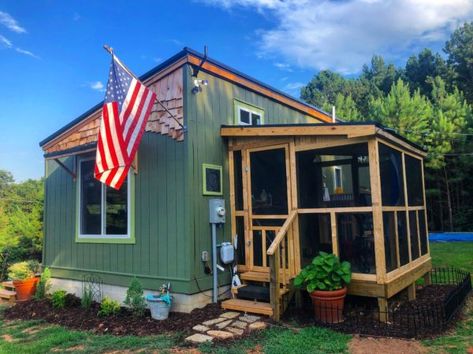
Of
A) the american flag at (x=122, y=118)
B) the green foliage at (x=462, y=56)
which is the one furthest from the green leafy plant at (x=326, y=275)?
the green foliage at (x=462, y=56)

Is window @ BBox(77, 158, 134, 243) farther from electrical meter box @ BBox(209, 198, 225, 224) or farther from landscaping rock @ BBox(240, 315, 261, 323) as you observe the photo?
landscaping rock @ BBox(240, 315, 261, 323)

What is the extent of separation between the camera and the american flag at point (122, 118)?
16.0ft

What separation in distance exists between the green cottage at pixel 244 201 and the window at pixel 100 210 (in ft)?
0.09

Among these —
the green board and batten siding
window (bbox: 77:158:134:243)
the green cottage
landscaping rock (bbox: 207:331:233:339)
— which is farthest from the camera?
window (bbox: 77:158:134:243)

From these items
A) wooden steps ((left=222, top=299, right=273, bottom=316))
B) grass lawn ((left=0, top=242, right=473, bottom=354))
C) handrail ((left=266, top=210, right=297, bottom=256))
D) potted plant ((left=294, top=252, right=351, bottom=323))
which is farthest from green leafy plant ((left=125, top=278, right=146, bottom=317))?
potted plant ((left=294, top=252, right=351, bottom=323))

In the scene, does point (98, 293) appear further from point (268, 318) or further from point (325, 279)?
point (325, 279)

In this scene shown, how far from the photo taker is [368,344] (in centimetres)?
382

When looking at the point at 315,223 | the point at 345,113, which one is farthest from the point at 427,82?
the point at 315,223

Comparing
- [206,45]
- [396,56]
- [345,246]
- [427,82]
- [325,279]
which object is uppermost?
[396,56]

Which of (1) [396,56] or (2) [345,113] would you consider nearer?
(2) [345,113]

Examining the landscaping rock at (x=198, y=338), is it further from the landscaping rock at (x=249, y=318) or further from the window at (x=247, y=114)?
the window at (x=247, y=114)

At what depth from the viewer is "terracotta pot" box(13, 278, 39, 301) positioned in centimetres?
695

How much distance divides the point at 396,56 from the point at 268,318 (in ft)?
97.1

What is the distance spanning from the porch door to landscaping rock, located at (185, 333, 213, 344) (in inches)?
67.5
